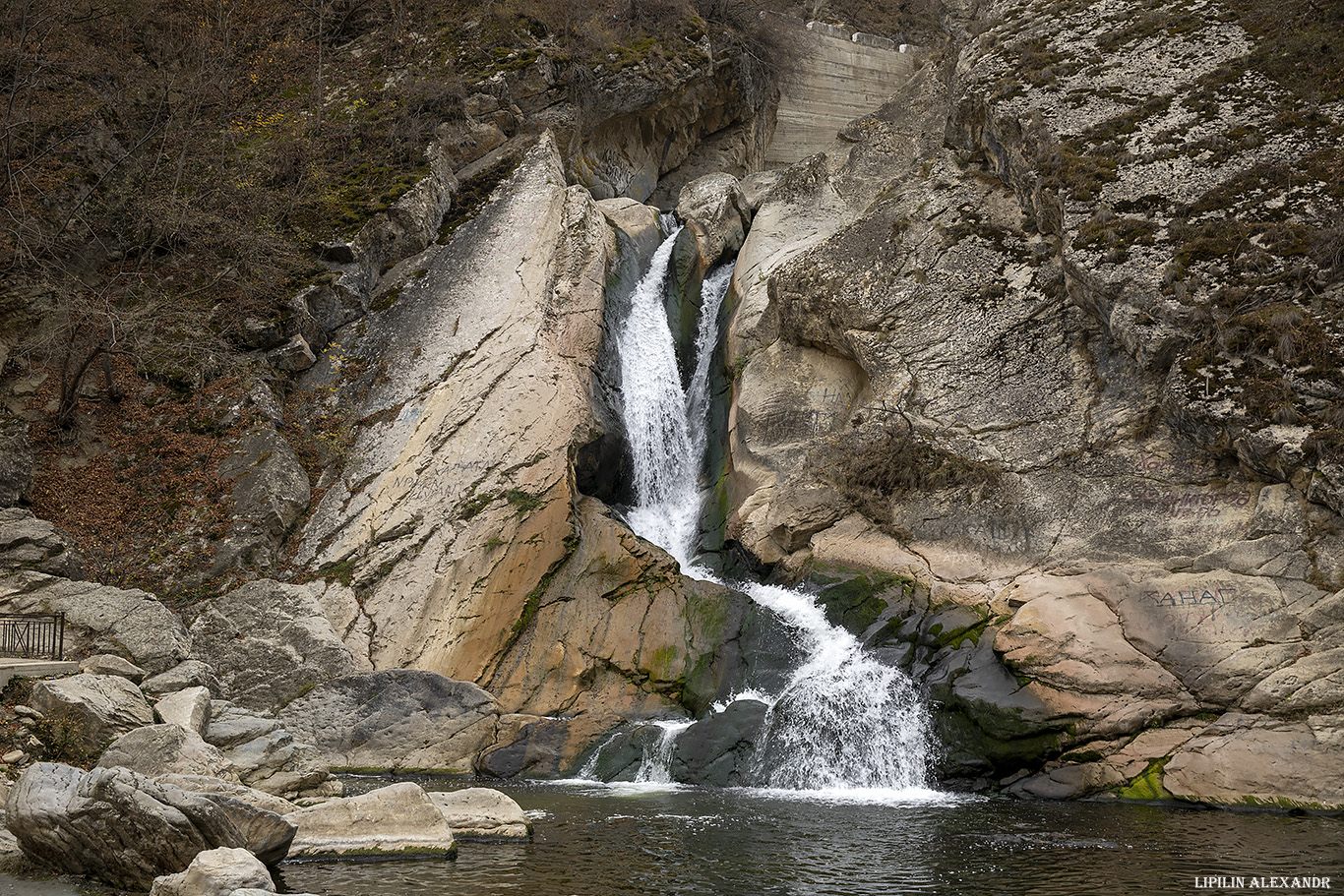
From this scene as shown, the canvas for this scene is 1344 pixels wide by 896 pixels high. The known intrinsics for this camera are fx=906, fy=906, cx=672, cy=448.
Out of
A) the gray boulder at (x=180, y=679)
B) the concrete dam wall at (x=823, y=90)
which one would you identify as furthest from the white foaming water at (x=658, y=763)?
the concrete dam wall at (x=823, y=90)

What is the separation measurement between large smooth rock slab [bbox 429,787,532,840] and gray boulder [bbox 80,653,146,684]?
493 cm

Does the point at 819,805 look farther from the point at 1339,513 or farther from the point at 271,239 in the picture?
the point at 271,239

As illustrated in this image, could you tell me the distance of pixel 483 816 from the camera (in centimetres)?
1028

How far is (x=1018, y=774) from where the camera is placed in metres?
13.0

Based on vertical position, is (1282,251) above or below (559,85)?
below

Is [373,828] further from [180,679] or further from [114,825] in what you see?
[180,679]

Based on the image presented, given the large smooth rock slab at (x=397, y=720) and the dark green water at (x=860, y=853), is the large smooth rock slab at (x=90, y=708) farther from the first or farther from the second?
the large smooth rock slab at (x=397, y=720)

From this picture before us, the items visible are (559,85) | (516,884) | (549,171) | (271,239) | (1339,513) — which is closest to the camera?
(516,884)

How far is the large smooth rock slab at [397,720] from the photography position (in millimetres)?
14844

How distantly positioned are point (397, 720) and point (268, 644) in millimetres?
2841

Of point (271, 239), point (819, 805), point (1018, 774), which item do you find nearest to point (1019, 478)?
point (1018, 774)

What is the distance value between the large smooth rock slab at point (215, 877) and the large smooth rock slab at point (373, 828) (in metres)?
2.26

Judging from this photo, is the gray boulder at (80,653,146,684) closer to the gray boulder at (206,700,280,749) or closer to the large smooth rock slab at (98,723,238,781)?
the gray boulder at (206,700,280,749)

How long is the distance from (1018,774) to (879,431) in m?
7.33
